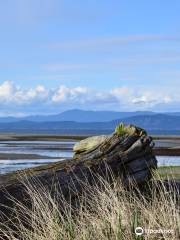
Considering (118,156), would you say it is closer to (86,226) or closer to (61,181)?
(61,181)

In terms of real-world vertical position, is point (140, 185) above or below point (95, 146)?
below

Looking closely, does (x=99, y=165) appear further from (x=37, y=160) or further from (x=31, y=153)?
(x=31, y=153)

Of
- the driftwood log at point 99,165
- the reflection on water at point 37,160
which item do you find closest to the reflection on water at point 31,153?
the reflection on water at point 37,160

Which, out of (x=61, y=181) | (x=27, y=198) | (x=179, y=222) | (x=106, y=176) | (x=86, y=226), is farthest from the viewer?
(x=106, y=176)

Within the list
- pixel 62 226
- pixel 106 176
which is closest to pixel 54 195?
pixel 106 176

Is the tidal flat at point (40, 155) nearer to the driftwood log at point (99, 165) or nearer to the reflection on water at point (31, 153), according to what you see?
the reflection on water at point (31, 153)

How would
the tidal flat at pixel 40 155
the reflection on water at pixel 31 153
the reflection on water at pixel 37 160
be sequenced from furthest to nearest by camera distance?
the reflection on water at pixel 31 153
the tidal flat at pixel 40 155
the reflection on water at pixel 37 160

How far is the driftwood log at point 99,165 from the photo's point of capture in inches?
332

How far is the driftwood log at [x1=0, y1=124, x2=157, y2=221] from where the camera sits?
842cm

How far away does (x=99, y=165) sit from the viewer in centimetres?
915

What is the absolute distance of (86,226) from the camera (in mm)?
6520

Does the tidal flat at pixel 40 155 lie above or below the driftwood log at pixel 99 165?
below

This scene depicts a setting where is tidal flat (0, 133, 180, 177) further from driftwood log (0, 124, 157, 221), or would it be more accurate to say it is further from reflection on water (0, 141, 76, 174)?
driftwood log (0, 124, 157, 221)

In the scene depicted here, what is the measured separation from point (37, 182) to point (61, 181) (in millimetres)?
422
